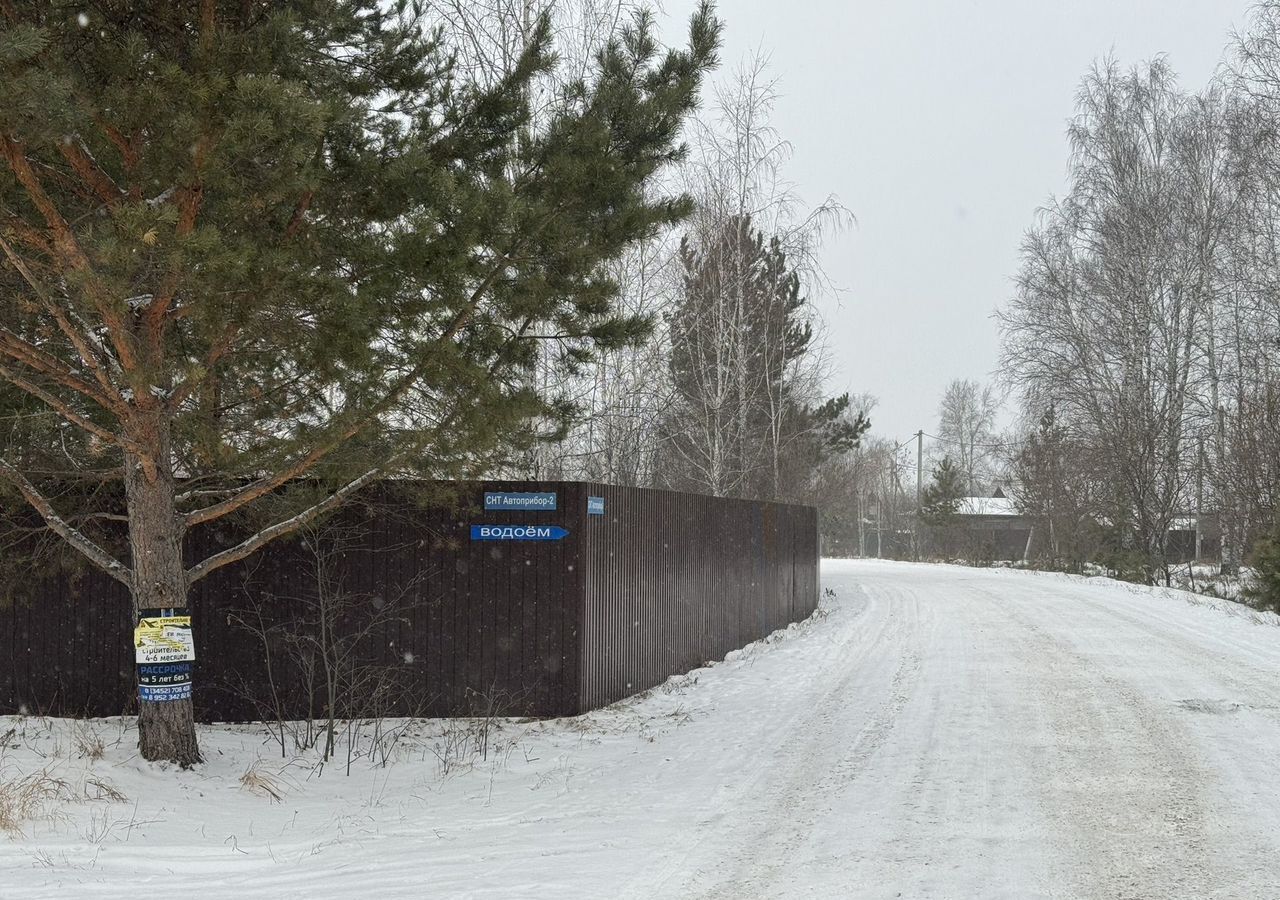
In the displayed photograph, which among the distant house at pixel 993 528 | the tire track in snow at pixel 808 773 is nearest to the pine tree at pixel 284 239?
the tire track in snow at pixel 808 773

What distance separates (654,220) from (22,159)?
360cm

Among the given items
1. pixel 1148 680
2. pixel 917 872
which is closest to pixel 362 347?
pixel 917 872

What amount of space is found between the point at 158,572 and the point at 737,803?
405 centimetres

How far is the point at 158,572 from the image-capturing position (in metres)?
6.40

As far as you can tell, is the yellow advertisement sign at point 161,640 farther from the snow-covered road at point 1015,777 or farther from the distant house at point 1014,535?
the distant house at point 1014,535

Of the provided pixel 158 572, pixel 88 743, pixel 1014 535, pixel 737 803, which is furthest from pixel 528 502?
pixel 1014 535

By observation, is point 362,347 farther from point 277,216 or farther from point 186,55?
point 186,55

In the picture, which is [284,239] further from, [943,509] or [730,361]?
[943,509]

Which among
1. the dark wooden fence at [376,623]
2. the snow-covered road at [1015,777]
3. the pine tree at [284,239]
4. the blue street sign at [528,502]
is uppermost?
the pine tree at [284,239]

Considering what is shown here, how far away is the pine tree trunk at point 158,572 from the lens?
20.9 feet

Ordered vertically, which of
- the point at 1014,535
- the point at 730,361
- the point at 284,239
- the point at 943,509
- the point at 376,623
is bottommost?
the point at 1014,535

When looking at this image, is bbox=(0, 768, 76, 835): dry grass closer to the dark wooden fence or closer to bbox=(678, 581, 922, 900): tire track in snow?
the dark wooden fence

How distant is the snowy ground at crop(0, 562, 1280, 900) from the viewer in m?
4.61

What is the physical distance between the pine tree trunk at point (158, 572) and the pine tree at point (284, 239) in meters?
0.02
